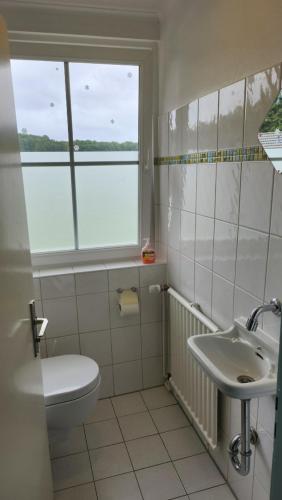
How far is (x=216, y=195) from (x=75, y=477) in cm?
159

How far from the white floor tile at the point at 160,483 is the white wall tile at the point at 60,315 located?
901mm

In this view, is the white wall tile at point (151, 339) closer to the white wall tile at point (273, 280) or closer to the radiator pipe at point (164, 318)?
the radiator pipe at point (164, 318)

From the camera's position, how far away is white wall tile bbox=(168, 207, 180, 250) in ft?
6.91

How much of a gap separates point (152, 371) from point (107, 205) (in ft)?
3.97

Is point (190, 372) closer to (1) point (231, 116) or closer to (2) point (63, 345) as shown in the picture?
(2) point (63, 345)

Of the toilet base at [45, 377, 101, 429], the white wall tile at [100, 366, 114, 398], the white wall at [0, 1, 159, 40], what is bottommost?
the white wall tile at [100, 366, 114, 398]

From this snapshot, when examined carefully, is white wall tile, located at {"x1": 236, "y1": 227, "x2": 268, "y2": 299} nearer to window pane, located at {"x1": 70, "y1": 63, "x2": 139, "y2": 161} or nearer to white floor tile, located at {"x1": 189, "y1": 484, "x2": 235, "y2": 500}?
white floor tile, located at {"x1": 189, "y1": 484, "x2": 235, "y2": 500}

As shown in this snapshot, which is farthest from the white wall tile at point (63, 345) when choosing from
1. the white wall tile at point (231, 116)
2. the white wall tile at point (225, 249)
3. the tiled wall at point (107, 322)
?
the white wall tile at point (231, 116)

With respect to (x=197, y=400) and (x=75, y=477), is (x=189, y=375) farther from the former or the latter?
(x=75, y=477)

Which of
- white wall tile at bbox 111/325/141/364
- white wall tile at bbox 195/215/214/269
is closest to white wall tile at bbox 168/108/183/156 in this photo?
white wall tile at bbox 195/215/214/269

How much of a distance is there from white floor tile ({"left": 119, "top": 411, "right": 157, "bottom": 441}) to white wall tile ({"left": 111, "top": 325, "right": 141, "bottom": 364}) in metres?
0.36

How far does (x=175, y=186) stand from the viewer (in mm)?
2102

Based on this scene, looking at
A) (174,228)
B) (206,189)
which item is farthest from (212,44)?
(174,228)

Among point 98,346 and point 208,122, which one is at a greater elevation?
point 208,122
